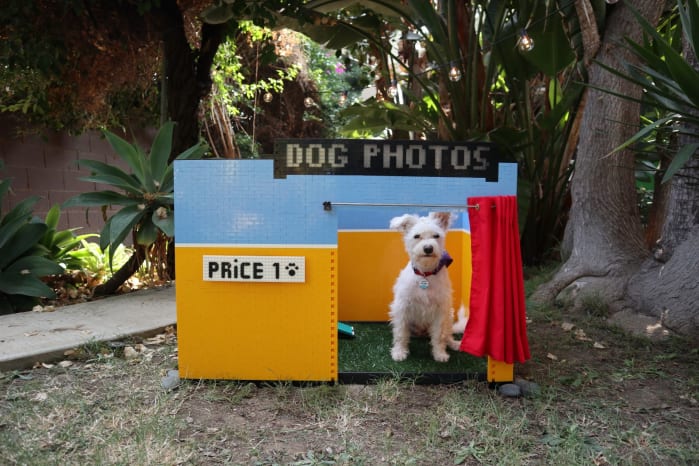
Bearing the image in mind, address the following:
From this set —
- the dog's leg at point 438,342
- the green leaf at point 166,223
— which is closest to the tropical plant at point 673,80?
the dog's leg at point 438,342

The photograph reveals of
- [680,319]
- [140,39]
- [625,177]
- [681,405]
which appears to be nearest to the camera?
[681,405]

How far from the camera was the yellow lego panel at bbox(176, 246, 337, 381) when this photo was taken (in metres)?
2.80

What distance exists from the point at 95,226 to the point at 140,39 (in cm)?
331

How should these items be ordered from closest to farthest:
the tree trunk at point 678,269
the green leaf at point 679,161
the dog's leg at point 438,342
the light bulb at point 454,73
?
the green leaf at point 679,161 → the dog's leg at point 438,342 → the tree trunk at point 678,269 → the light bulb at point 454,73

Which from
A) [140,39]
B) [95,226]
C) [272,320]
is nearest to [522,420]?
[272,320]

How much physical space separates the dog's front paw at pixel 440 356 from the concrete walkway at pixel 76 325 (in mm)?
2049

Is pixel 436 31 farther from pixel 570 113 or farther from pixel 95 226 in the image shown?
pixel 95 226

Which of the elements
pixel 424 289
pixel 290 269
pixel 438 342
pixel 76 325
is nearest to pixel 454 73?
pixel 424 289

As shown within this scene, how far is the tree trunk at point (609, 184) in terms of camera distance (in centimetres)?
407

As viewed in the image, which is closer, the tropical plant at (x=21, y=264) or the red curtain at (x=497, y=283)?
the red curtain at (x=497, y=283)

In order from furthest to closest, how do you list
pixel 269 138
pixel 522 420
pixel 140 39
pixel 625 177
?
pixel 269 138
pixel 140 39
pixel 625 177
pixel 522 420

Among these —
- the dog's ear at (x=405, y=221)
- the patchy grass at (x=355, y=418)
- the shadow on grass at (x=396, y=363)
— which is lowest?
the patchy grass at (x=355, y=418)

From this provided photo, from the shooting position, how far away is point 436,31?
17.8 ft

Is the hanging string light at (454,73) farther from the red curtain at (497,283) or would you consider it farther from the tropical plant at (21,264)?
the tropical plant at (21,264)
